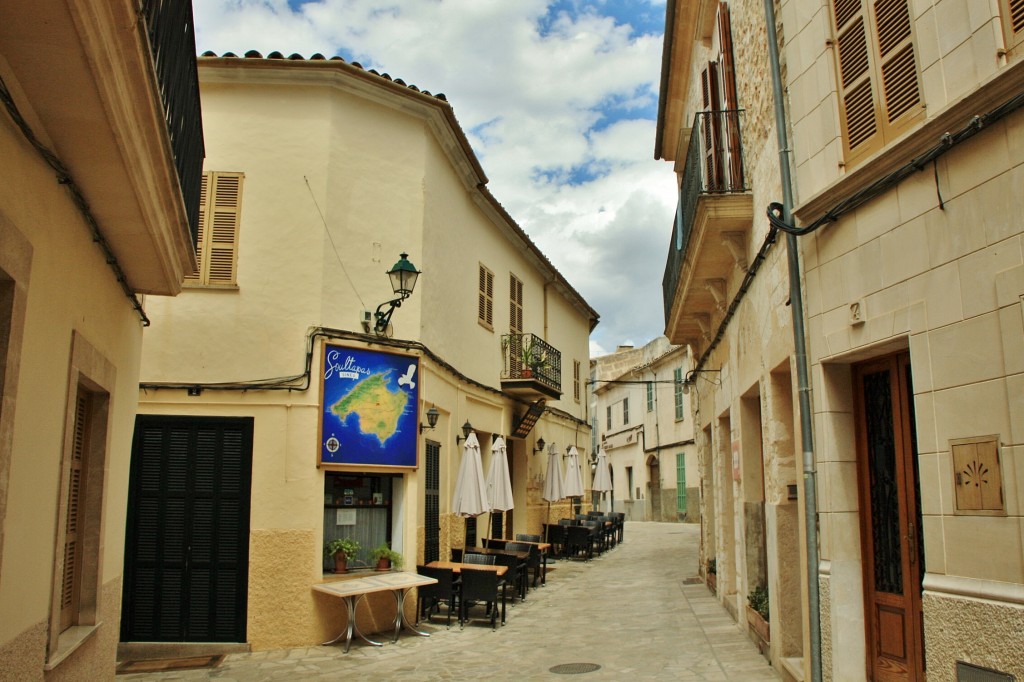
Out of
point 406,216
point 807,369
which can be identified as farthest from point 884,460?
point 406,216

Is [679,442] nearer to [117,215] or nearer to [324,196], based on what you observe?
[324,196]

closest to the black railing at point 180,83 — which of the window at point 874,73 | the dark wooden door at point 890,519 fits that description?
the window at point 874,73

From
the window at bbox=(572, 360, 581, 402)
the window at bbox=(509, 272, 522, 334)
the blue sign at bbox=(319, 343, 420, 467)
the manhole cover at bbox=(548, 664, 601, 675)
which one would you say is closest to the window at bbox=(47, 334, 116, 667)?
the blue sign at bbox=(319, 343, 420, 467)

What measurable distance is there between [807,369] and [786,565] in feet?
7.29

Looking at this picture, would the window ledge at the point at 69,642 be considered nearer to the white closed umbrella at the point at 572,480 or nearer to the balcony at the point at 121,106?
the balcony at the point at 121,106

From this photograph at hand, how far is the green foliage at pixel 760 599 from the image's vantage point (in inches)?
350

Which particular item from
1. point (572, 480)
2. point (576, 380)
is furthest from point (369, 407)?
point (576, 380)

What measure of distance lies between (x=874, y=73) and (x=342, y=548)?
331 inches

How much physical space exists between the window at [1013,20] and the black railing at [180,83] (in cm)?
456

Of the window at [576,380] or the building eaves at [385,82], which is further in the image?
the window at [576,380]

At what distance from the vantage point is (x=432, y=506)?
13.0 m

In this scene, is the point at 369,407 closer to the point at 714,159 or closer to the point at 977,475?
the point at 714,159

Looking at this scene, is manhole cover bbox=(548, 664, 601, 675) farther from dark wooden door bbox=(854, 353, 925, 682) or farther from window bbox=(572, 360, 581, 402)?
window bbox=(572, 360, 581, 402)

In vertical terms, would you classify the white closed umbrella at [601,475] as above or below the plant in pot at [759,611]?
above
